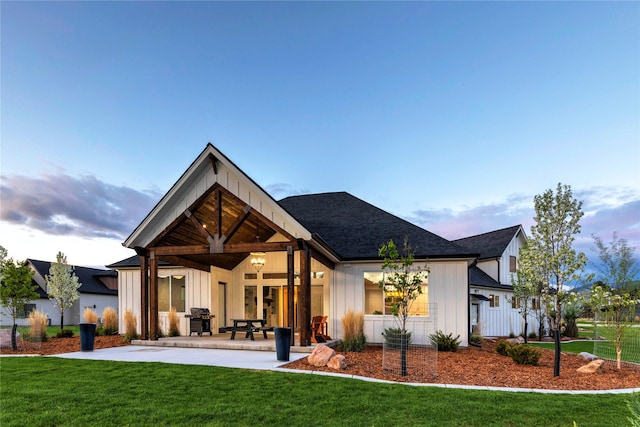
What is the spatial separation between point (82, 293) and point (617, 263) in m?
33.9

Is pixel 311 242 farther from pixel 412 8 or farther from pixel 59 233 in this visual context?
pixel 59 233

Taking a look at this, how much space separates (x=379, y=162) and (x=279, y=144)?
16.5 ft

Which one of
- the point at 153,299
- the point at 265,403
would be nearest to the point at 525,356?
the point at 265,403

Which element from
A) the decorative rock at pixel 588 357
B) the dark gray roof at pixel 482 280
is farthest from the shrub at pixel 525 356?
the dark gray roof at pixel 482 280

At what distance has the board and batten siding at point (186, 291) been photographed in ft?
50.2

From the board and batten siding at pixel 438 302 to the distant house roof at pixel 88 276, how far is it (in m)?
26.5

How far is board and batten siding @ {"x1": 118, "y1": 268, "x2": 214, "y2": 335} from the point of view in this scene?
1530cm

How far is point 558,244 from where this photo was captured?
8.45m

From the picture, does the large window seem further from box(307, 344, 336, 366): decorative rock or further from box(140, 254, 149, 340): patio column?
box(140, 254, 149, 340): patio column

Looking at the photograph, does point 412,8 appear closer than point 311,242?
No

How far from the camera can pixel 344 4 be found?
13508 mm

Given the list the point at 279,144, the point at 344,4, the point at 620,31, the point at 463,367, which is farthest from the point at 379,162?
the point at 463,367

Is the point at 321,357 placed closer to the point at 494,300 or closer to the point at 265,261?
the point at 265,261

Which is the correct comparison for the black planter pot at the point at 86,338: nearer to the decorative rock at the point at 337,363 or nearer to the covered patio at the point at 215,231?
the covered patio at the point at 215,231
